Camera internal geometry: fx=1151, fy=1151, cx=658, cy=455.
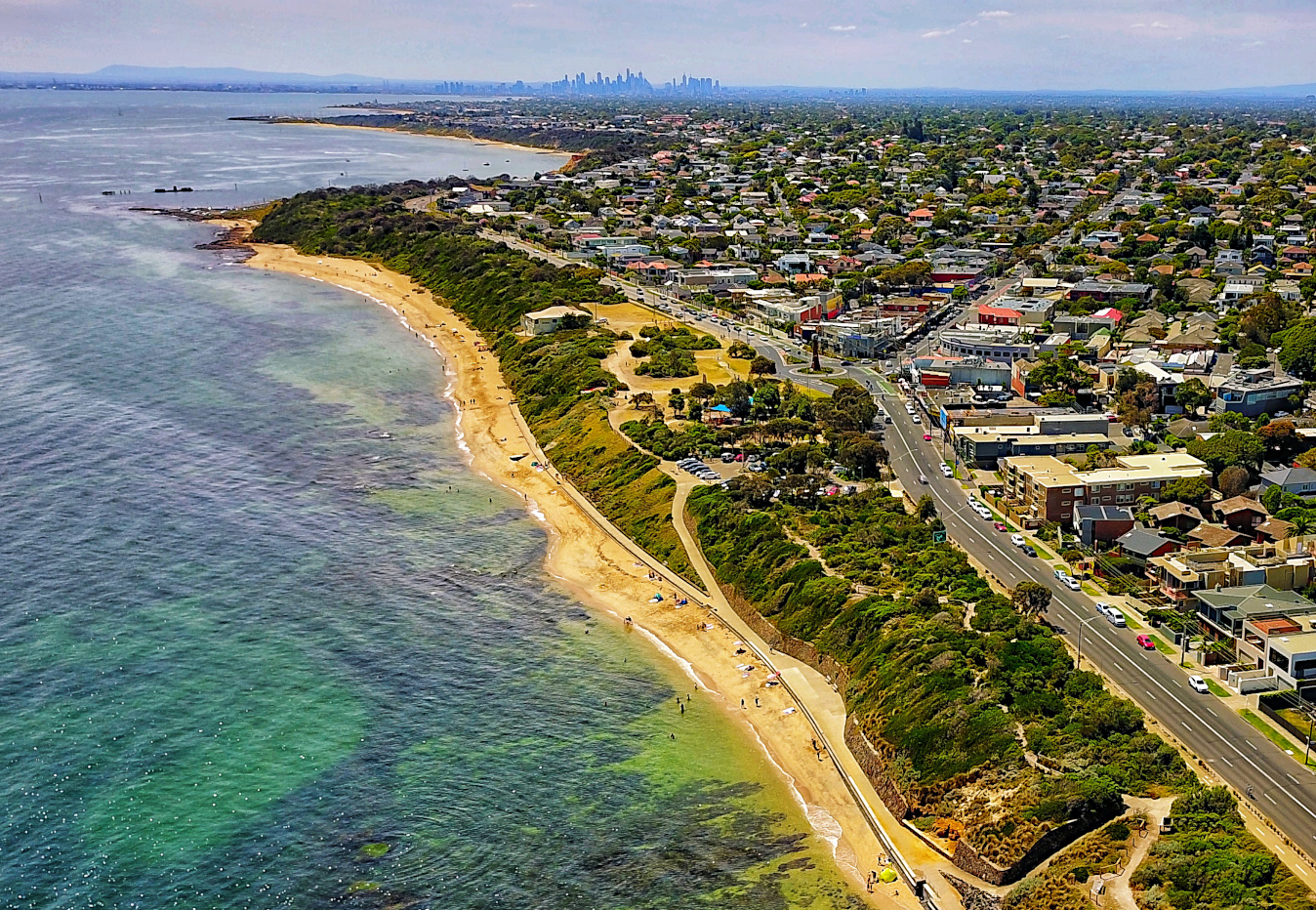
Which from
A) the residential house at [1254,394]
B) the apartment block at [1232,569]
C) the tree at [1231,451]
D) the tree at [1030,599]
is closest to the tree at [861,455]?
the apartment block at [1232,569]

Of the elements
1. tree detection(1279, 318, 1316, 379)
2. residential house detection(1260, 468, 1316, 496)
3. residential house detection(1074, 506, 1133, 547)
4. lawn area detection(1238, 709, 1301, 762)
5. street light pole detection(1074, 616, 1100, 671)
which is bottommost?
street light pole detection(1074, 616, 1100, 671)

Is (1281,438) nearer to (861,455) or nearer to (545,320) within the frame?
(861,455)

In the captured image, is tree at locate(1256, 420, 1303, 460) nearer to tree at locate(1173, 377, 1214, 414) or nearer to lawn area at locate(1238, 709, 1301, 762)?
tree at locate(1173, 377, 1214, 414)

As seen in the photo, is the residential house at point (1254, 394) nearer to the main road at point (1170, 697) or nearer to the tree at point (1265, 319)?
the tree at point (1265, 319)

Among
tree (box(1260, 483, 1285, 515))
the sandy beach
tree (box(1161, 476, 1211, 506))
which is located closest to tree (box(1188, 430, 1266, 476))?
tree (box(1161, 476, 1211, 506))

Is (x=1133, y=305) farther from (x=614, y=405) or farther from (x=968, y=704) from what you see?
(x=968, y=704)
